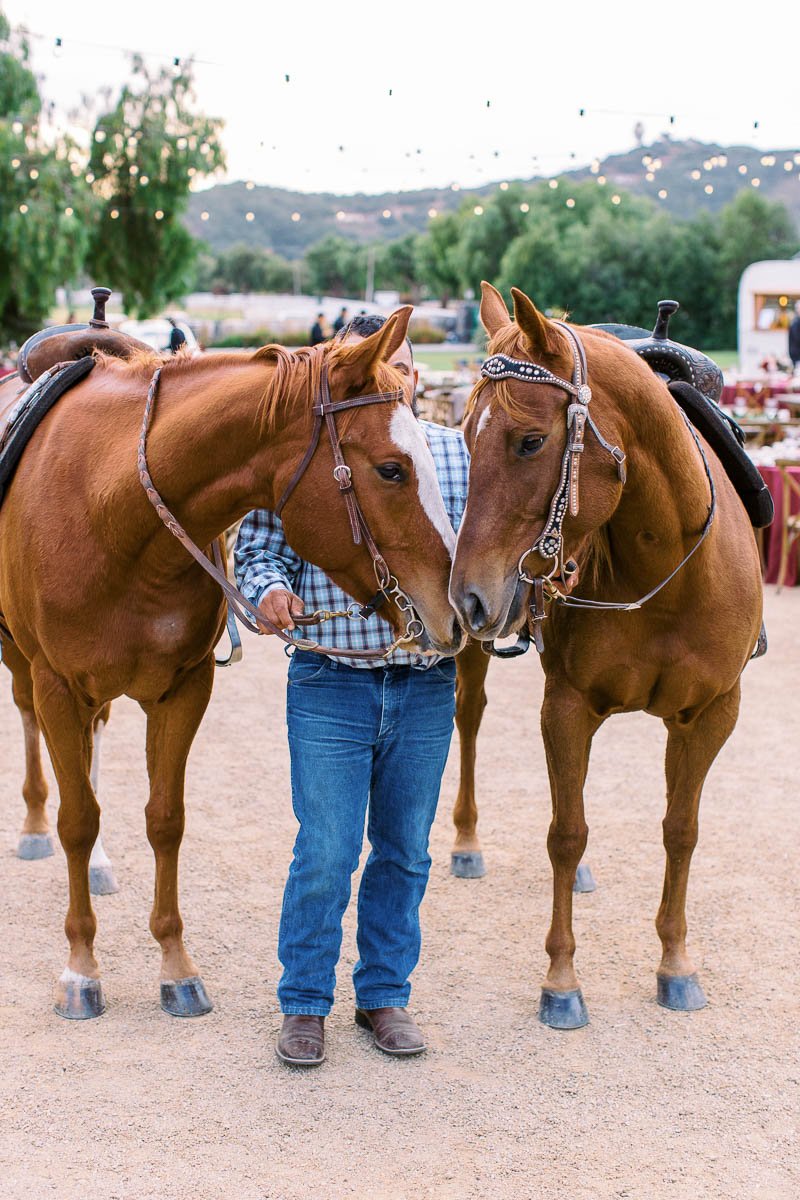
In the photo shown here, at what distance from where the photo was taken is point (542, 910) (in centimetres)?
397

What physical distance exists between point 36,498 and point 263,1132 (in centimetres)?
170

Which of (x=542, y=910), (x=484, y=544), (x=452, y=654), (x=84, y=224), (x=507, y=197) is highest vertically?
(x=507, y=197)

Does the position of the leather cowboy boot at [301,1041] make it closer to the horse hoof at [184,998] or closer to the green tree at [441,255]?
the horse hoof at [184,998]

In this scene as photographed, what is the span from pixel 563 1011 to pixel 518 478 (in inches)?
63.1

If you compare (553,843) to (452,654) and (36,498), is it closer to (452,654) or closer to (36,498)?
(452,654)

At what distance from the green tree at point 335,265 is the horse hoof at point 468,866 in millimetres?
103609

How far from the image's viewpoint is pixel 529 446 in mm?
2547

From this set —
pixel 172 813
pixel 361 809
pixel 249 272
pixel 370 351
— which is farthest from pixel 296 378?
pixel 249 272

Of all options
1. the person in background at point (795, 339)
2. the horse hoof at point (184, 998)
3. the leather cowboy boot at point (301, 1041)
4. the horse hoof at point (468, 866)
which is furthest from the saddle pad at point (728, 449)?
the person in background at point (795, 339)

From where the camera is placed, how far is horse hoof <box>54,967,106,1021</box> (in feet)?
10.6

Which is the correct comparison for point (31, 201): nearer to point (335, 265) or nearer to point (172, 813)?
point (172, 813)

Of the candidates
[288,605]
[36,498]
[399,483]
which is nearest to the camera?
[399,483]

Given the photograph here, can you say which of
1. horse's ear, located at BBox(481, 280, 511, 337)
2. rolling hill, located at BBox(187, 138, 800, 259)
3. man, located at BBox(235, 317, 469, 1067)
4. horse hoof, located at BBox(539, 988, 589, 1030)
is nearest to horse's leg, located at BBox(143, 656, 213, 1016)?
man, located at BBox(235, 317, 469, 1067)

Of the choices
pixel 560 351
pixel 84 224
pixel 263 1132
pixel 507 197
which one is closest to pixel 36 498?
pixel 560 351
